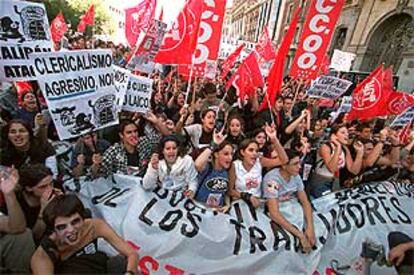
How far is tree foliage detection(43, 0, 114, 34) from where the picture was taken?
32.8 metres

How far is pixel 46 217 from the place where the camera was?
91.0 inches

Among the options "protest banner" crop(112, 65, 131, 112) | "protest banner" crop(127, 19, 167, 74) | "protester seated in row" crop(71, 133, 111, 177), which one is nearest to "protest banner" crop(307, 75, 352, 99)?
"protest banner" crop(127, 19, 167, 74)

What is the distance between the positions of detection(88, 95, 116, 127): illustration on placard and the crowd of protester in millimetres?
193

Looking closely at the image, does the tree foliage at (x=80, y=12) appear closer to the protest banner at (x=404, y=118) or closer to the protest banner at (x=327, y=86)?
the protest banner at (x=327, y=86)

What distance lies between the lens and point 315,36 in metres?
5.89

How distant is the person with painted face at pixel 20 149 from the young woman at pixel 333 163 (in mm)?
3006

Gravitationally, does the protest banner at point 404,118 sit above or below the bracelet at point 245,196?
above

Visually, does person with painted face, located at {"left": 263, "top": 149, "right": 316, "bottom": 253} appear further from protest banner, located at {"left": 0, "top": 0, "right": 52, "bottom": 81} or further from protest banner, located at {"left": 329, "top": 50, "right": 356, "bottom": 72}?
protest banner, located at {"left": 329, "top": 50, "right": 356, "bottom": 72}

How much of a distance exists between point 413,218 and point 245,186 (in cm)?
178

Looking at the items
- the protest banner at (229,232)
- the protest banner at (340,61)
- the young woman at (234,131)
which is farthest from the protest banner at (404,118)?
the protest banner at (340,61)

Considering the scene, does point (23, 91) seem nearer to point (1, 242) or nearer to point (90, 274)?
point (1, 242)

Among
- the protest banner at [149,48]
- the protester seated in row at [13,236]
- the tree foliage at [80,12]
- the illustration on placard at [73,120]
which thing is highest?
the protest banner at [149,48]

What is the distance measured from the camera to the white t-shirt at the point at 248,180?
358 cm

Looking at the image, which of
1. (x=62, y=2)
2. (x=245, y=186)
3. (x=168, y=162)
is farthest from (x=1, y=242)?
(x=62, y=2)
